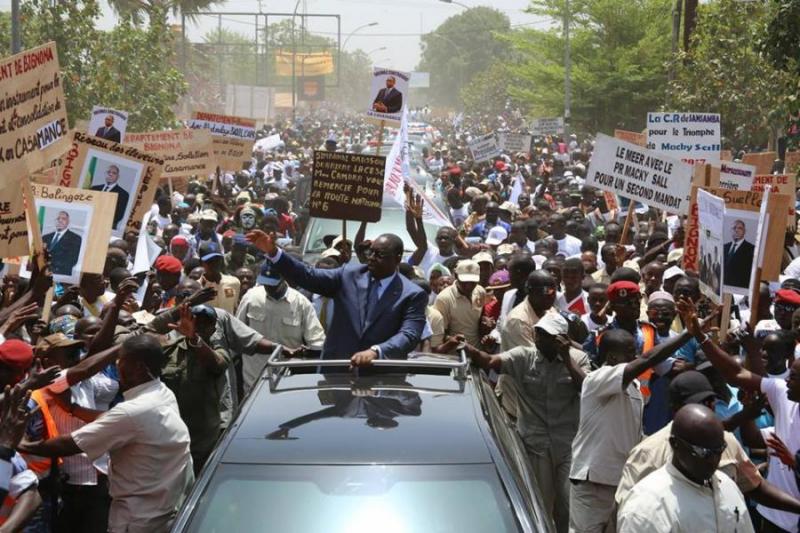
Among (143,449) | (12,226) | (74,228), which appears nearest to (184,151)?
(74,228)

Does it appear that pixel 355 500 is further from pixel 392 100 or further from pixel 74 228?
pixel 392 100

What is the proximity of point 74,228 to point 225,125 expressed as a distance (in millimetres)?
10787

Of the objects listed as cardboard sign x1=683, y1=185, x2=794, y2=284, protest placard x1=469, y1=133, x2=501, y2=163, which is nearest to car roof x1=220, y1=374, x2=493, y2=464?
cardboard sign x1=683, y1=185, x2=794, y2=284

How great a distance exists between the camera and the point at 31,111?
764cm

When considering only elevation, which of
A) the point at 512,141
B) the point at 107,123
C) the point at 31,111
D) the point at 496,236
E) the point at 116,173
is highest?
the point at 31,111

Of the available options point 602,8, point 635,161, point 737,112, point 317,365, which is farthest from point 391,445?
point 602,8

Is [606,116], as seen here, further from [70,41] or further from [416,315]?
[416,315]

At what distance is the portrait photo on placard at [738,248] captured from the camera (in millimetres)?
7809

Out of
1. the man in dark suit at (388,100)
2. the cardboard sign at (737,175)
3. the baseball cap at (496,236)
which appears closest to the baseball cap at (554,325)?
the cardboard sign at (737,175)

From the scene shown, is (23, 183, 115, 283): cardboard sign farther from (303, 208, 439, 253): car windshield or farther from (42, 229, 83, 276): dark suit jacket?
(303, 208, 439, 253): car windshield

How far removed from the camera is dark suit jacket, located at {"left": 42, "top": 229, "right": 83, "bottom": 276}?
8141 mm

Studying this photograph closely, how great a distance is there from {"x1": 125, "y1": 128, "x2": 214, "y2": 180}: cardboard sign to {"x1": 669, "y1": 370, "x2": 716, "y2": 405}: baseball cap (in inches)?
422

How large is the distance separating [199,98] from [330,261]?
6943cm

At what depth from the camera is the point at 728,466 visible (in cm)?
526
